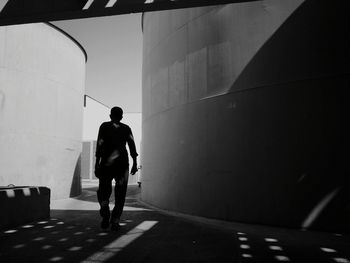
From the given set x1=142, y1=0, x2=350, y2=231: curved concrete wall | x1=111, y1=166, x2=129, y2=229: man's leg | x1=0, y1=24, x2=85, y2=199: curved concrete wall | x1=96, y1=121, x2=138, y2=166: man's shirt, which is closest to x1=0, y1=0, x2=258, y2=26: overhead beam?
x1=96, y1=121, x2=138, y2=166: man's shirt

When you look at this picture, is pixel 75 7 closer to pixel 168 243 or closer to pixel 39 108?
pixel 168 243

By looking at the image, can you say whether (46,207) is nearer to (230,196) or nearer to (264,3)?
(230,196)

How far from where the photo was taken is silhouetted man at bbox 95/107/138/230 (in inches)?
167

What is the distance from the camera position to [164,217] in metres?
5.60

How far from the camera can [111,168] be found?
4.25m

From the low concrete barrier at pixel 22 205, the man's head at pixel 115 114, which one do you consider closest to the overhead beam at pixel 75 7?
the man's head at pixel 115 114

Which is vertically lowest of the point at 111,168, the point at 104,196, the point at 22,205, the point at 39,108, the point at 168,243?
the point at 168,243

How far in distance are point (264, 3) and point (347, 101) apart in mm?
2044

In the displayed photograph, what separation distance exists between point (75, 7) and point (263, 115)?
3.10 meters

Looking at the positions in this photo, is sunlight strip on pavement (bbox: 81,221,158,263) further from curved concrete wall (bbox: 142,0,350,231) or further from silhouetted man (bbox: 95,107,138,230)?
curved concrete wall (bbox: 142,0,350,231)

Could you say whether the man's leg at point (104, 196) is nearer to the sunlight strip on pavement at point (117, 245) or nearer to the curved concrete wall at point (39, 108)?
the sunlight strip on pavement at point (117, 245)

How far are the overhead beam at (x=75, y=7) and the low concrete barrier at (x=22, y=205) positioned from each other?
244cm

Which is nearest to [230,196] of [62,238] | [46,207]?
[62,238]

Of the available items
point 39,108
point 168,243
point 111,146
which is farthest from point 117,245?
point 39,108
